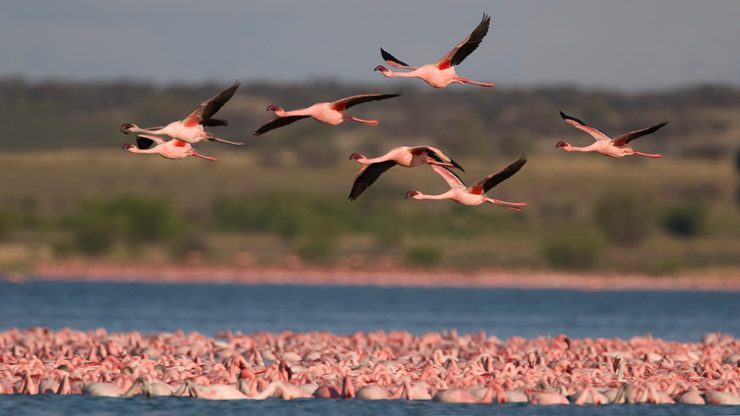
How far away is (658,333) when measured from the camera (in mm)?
53000

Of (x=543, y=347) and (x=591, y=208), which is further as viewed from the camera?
(x=591, y=208)

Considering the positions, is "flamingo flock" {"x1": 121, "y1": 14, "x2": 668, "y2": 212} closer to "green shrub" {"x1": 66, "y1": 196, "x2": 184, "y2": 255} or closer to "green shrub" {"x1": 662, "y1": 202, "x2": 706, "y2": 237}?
"green shrub" {"x1": 66, "y1": 196, "x2": 184, "y2": 255}

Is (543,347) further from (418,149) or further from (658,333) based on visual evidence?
(658,333)

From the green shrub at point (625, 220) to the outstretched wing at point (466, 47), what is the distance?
315 feet

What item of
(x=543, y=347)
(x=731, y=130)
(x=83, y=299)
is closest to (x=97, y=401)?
(x=543, y=347)

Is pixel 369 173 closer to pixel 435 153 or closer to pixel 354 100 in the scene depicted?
pixel 435 153

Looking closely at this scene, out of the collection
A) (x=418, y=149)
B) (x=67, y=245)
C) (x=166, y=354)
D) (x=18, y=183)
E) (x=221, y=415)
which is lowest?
(x=221, y=415)

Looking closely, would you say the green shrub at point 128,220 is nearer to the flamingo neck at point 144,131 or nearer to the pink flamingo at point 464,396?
the flamingo neck at point 144,131

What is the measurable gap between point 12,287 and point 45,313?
1107 inches

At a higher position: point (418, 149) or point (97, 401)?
point (418, 149)

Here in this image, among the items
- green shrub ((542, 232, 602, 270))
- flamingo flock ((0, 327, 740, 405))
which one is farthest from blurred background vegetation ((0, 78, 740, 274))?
flamingo flock ((0, 327, 740, 405))

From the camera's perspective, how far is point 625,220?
4776 inches

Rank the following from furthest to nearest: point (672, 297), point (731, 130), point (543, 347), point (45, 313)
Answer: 1. point (731, 130)
2. point (672, 297)
3. point (45, 313)
4. point (543, 347)

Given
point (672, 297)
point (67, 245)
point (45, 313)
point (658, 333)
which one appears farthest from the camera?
point (67, 245)
